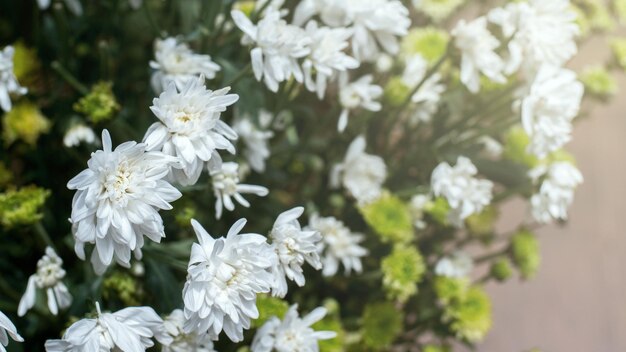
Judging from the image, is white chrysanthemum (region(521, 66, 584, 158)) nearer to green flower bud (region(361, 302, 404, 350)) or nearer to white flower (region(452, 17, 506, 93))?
white flower (region(452, 17, 506, 93))

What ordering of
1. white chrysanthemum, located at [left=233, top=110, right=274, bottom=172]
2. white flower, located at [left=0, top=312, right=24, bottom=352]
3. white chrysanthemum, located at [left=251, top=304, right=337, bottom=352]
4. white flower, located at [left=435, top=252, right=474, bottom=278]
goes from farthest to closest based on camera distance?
white flower, located at [left=435, top=252, right=474, bottom=278] → white chrysanthemum, located at [left=233, top=110, right=274, bottom=172] → white chrysanthemum, located at [left=251, top=304, right=337, bottom=352] → white flower, located at [left=0, top=312, right=24, bottom=352]

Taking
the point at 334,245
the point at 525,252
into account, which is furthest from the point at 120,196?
the point at 525,252

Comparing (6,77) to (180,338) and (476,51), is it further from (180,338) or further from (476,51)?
(476,51)

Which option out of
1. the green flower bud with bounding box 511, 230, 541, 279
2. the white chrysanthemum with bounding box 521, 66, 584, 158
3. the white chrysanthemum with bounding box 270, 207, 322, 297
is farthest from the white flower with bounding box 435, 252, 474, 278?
the white chrysanthemum with bounding box 270, 207, 322, 297

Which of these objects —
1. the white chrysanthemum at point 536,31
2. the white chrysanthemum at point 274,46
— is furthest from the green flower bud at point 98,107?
the white chrysanthemum at point 536,31

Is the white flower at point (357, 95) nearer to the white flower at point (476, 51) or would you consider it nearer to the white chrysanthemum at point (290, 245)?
the white flower at point (476, 51)
